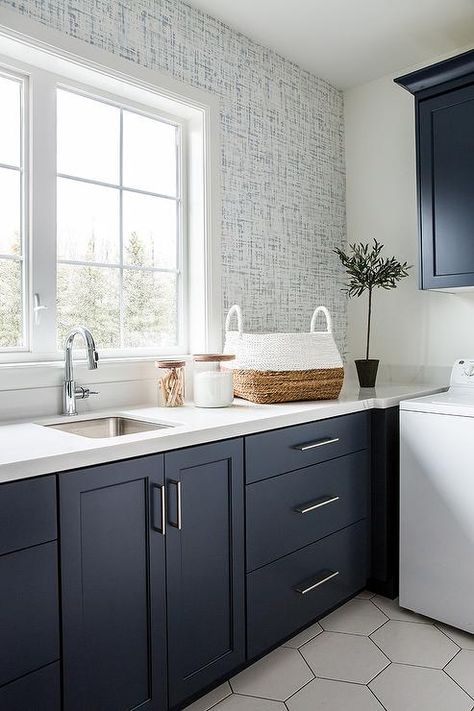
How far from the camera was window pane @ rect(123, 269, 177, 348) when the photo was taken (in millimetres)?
2383

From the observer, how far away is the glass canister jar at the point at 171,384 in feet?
7.32

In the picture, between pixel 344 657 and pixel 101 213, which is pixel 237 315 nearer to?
pixel 101 213

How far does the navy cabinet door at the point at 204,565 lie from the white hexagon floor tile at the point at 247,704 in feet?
0.24

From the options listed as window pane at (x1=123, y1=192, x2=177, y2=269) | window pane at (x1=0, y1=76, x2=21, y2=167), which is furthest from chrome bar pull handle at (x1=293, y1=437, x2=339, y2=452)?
window pane at (x1=0, y1=76, x2=21, y2=167)

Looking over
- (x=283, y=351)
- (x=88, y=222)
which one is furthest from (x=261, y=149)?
(x=283, y=351)

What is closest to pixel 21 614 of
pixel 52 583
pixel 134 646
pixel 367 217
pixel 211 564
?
pixel 52 583

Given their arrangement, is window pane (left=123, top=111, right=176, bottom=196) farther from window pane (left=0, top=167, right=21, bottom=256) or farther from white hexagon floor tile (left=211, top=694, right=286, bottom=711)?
white hexagon floor tile (left=211, top=694, right=286, bottom=711)

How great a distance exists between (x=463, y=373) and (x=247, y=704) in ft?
5.29

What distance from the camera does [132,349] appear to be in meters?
2.37

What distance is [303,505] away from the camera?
6.70ft

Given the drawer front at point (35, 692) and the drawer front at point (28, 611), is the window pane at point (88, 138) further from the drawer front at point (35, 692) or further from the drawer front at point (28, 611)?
the drawer front at point (35, 692)

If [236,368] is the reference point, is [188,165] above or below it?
above

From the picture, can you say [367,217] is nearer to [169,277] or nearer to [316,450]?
[169,277]

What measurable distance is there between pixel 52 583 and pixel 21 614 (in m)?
0.09
